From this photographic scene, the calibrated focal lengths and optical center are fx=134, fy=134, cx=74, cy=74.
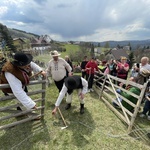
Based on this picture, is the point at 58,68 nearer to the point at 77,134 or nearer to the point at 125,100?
the point at 77,134

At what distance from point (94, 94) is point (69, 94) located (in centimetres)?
242

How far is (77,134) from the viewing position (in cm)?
379

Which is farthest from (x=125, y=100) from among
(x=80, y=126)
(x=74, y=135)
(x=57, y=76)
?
(x=57, y=76)

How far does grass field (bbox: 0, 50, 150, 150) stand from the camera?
3.39 m

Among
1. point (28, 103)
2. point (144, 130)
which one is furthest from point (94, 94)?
point (28, 103)

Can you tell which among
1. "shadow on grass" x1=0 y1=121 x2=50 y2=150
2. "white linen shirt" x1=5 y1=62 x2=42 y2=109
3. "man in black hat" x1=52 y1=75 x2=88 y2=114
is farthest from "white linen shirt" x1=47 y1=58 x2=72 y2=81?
"white linen shirt" x1=5 y1=62 x2=42 y2=109

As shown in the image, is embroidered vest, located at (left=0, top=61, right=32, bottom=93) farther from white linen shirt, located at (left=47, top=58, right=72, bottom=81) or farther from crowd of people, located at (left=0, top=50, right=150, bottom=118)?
white linen shirt, located at (left=47, top=58, right=72, bottom=81)

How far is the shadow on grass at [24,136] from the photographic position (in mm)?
3388

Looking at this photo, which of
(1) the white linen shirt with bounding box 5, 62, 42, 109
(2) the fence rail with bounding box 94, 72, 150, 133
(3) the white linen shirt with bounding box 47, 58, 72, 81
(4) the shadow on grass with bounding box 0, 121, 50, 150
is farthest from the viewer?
(3) the white linen shirt with bounding box 47, 58, 72, 81

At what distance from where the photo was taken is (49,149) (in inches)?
129

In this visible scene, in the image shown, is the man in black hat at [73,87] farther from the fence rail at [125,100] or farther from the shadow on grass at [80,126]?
the fence rail at [125,100]

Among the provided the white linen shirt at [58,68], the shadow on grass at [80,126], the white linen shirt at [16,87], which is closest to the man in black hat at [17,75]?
the white linen shirt at [16,87]

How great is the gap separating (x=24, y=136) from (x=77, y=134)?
1475 millimetres

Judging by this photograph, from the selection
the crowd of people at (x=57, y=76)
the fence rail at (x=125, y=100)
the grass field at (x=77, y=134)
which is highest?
the crowd of people at (x=57, y=76)
